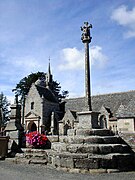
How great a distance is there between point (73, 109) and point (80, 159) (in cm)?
3171

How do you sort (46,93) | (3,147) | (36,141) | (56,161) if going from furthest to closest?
(46,93) < (3,147) < (36,141) < (56,161)

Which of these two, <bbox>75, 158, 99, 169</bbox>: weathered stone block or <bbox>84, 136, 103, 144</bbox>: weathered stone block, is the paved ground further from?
<bbox>84, 136, 103, 144</bbox>: weathered stone block

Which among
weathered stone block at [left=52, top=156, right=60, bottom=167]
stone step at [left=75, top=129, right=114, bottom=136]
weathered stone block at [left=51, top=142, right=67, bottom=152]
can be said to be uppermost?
stone step at [left=75, top=129, right=114, bottom=136]

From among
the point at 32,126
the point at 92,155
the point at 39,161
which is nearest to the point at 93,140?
the point at 92,155

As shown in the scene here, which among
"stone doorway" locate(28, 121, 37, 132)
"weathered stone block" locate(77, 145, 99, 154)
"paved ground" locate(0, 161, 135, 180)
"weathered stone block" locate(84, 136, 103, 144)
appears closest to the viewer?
"paved ground" locate(0, 161, 135, 180)

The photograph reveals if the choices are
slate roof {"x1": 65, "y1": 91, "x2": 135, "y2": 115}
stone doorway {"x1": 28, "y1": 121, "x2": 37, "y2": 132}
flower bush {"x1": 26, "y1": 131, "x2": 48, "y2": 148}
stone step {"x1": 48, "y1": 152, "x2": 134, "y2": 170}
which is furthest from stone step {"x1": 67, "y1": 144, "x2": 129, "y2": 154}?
stone doorway {"x1": 28, "y1": 121, "x2": 37, "y2": 132}

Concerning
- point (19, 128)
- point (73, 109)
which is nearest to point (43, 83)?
point (73, 109)

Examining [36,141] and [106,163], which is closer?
[106,163]

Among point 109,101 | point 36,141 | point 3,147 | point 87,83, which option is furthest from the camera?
point 109,101

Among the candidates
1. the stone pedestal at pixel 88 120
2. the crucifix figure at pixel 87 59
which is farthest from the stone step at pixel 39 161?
the crucifix figure at pixel 87 59

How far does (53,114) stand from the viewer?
1453 inches

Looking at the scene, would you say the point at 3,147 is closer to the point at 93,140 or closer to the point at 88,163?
the point at 93,140

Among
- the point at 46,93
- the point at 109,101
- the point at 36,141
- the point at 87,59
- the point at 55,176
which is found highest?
the point at 46,93

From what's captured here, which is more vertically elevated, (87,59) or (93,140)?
(87,59)
